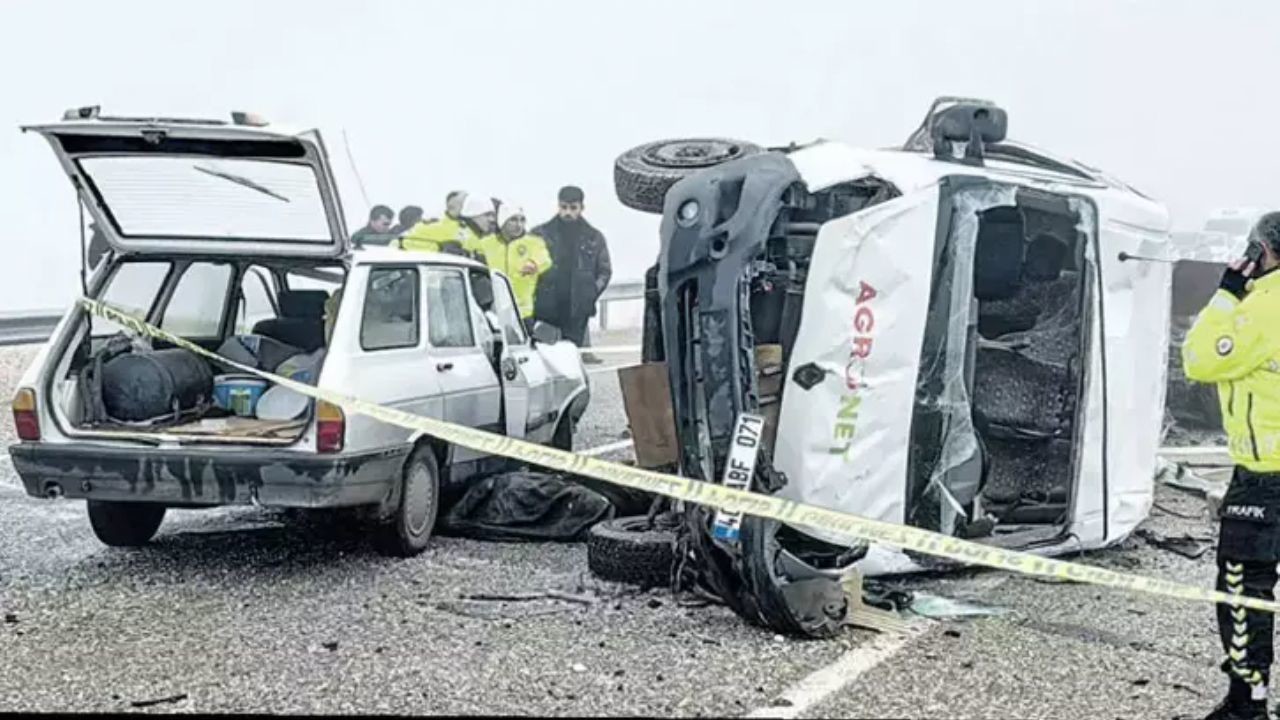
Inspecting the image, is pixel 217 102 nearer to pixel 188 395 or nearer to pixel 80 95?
pixel 80 95

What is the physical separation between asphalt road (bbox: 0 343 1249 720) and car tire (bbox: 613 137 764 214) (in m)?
1.79

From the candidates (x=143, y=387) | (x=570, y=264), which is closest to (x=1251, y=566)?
(x=143, y=387)

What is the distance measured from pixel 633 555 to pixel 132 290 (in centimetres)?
283

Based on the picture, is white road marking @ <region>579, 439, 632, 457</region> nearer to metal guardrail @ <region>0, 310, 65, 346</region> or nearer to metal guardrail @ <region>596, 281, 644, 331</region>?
metal guardrail @ <region>0, 310, 65, 346</region>

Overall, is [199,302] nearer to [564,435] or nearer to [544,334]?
[544,334]

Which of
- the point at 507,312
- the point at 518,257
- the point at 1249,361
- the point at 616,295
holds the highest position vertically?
the point at 1249,361

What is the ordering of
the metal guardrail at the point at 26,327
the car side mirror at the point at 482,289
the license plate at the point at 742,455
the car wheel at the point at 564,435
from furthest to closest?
the metal guardrail at the point at 26,327
the car wheel at the point at 564,435
the car side mirror at the point at 482,289
the license plate at the point at 742,455

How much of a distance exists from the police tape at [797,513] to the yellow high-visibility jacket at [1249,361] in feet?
1.60

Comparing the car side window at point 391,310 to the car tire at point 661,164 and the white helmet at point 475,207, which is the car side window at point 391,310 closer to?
the car tire at point 661,164

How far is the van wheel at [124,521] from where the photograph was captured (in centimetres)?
637

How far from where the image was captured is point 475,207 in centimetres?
1188

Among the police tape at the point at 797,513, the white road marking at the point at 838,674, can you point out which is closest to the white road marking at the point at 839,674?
the white road marking at the point at 838,674

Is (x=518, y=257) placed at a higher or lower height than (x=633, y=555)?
higher

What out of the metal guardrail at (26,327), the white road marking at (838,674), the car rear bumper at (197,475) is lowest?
the metal guardrail at (26,327)
